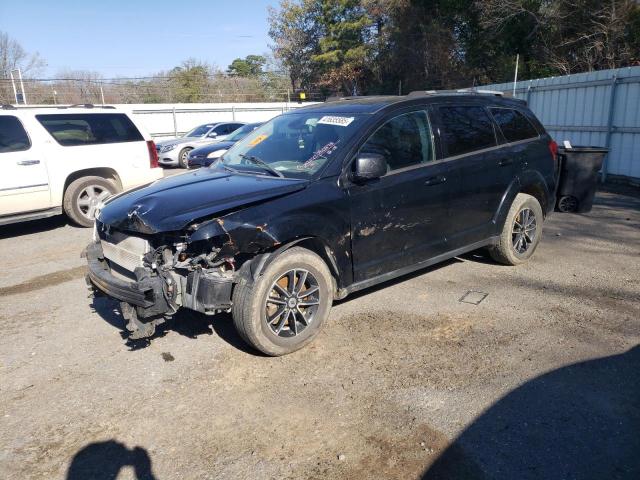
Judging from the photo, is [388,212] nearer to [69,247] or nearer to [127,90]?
[69,247]

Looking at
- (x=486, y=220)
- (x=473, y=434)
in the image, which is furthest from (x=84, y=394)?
(x=486, y=220)

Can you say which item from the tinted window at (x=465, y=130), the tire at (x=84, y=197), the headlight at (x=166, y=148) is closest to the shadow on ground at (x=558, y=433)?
the tinted window at (x=465, y=130)

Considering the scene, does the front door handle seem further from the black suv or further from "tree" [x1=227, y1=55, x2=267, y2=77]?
"tree" [x1=227, y1=55, x2=267, y2=77]

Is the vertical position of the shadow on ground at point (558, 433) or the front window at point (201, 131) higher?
the front window at point (201, 131)

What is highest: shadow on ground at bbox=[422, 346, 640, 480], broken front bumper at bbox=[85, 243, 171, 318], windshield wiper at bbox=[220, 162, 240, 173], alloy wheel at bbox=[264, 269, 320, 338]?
windshield wiper at bbox=[220, 162, 240, 173]

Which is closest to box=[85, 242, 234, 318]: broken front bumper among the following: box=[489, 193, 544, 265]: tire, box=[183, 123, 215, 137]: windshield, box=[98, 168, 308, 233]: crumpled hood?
box=[98, 168, 308, 233]: crumpled hood

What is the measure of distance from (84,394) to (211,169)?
2.31m

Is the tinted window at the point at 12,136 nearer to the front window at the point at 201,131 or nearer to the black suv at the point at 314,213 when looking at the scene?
the black suv at the point at 314,213

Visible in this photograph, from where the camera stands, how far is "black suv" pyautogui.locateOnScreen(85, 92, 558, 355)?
3.57 meters

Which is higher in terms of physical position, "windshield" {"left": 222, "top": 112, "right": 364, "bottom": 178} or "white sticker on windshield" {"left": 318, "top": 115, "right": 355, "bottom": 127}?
"white sticker on windshield" {"left": 318, "top": 115, "right": 355, "bottom": 127}

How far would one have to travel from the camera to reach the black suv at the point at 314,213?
3.57 meters

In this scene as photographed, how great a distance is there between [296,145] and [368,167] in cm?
88

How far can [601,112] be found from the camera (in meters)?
10.6

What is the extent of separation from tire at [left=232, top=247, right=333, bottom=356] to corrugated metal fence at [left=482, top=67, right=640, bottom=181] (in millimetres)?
8757
